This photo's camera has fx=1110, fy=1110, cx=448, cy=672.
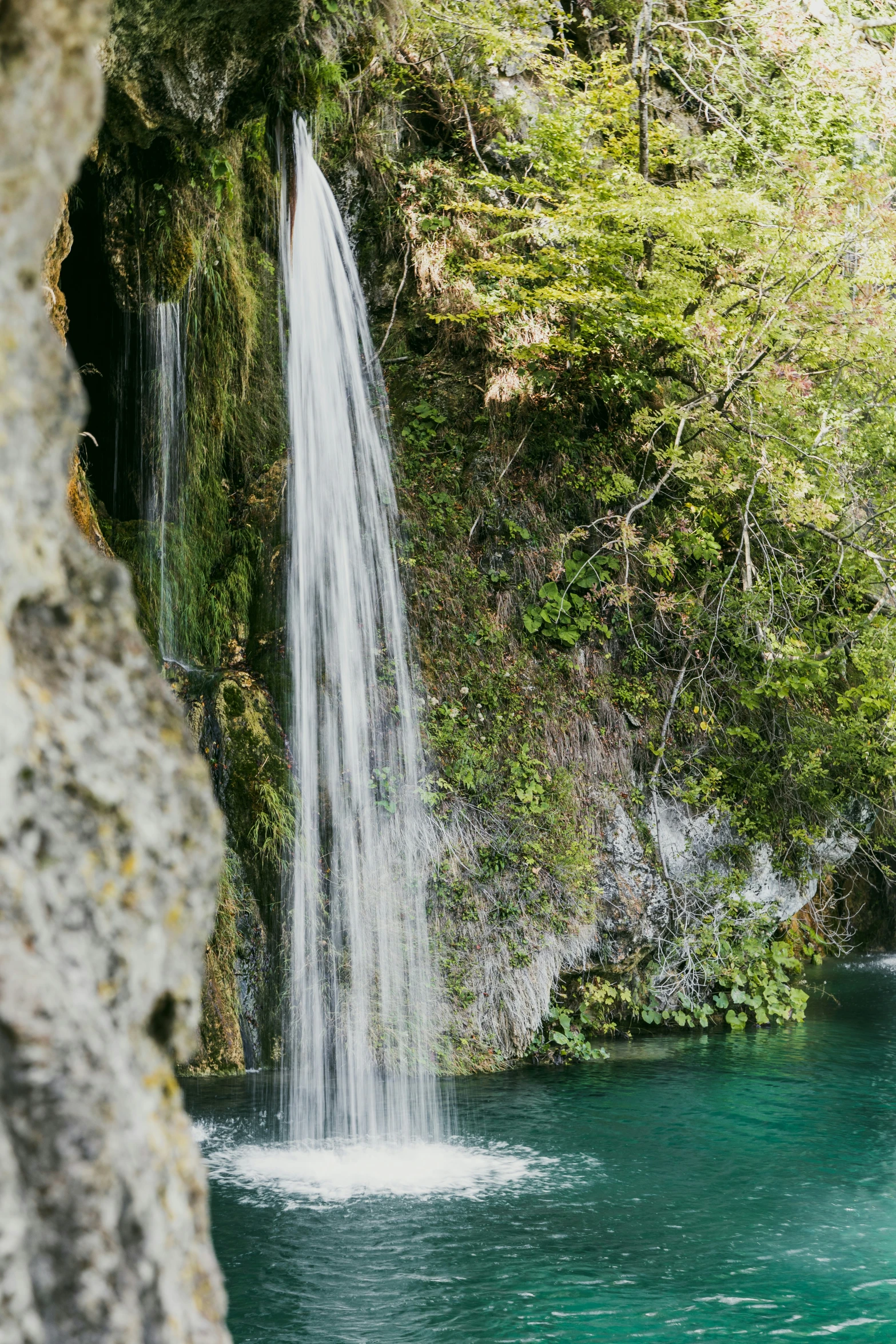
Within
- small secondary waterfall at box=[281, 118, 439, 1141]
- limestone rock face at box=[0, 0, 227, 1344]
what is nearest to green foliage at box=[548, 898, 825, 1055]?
small secondary waterfall at box=[281, 118, 439, 1141]

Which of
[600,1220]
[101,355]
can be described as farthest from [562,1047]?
[101,355]

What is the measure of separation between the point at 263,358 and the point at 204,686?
9.95ft

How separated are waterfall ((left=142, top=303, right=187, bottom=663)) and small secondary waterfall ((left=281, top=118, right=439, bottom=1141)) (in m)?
0.90

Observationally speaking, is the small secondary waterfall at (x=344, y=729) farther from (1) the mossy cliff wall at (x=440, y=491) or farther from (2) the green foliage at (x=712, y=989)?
(2) the green foliage at (x=712, y=989)

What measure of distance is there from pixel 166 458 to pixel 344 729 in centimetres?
257

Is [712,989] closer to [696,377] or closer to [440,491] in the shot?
[440,491]


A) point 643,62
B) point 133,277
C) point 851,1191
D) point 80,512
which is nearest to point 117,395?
point 133,277

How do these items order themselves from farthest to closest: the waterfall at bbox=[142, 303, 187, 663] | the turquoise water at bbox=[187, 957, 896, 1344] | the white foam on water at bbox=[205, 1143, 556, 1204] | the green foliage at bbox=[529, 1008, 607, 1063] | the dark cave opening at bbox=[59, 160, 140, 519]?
the green foliage at bbox=[529, 1008, 607, 1063], the waterfall at bbox=[142, 303, 187, 663], the dark cave opening at bbox=[59, 160, 140, 519], the white foam on water at bbox=[205, 1143, 556, 1204], the turquoise water at bbox=[187, 957, 896, 1344]

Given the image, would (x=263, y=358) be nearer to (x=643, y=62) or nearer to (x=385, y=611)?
(x=385, y=611)

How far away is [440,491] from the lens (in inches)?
410

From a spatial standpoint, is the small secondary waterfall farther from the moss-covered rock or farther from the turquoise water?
the turquoise water

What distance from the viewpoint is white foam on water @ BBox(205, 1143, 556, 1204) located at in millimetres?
5984

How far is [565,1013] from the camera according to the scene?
9.06m

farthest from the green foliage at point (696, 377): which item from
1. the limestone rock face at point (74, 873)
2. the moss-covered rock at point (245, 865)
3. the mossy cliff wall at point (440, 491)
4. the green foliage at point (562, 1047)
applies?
the limestone rock face at point (74, 873)
